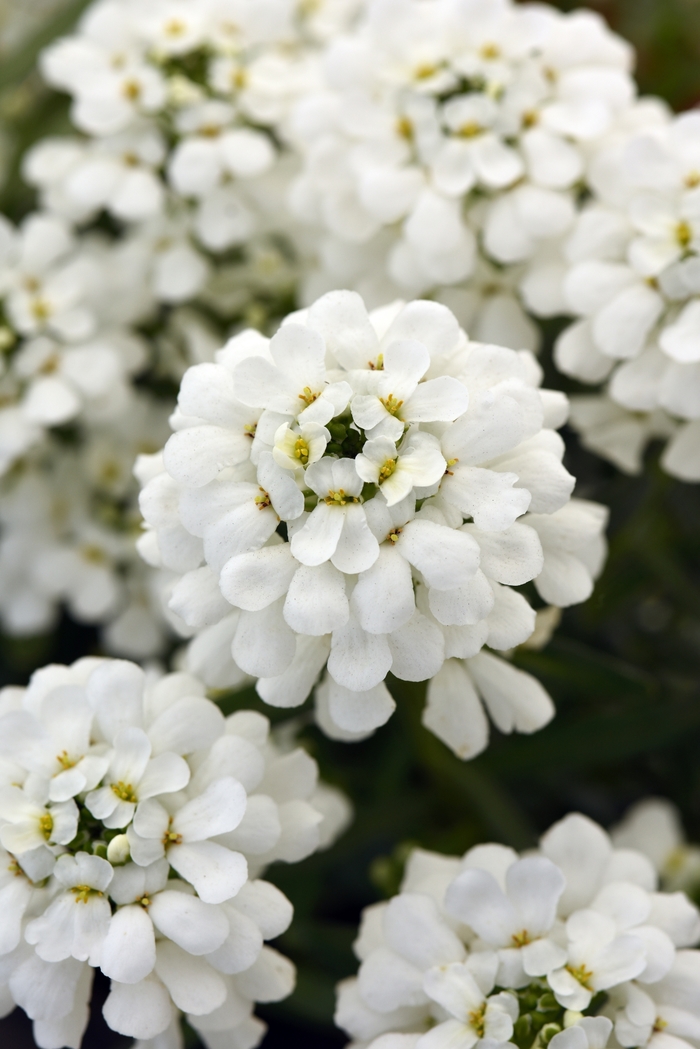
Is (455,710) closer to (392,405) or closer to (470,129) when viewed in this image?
(392,405)

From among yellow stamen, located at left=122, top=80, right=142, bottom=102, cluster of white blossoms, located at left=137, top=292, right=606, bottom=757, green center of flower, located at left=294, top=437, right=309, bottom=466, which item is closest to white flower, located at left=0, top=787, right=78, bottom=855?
cluster of white blossoms, located at left=137, top=292, right=606, bottom=757

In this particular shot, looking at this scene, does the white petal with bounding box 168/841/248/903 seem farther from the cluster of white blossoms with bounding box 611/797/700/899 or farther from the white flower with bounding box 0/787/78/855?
the cluster of white blossoms with bounding box 611/797/700/899

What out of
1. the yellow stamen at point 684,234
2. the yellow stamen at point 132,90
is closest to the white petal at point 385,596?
the yellow stamen at point 684,234

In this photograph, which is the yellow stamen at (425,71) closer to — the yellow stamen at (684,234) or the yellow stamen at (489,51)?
the yellow stamen at (489,51)

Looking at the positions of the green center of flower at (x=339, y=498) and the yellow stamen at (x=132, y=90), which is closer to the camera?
the green center of flower at (x=339, y=498)

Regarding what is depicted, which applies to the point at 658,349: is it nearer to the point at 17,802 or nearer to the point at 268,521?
the point at 268,521

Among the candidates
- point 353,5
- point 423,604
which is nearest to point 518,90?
point 353,5

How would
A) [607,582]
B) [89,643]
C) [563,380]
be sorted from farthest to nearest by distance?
[89,643], [563,380], [607,582]
